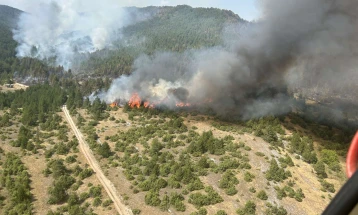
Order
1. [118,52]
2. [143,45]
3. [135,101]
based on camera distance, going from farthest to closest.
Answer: [143,45], [118,52], [135,101]

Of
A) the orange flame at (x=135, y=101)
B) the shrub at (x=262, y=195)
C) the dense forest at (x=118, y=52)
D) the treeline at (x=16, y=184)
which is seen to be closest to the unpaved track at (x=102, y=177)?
the treeline at (x=16, y=184)

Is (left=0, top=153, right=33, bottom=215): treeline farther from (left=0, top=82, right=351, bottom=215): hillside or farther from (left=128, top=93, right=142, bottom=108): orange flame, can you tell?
(left=128, top=93, right=142, bottom=108): orange flame

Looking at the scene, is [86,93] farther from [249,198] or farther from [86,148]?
[249,198]

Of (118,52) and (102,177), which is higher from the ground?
(118,52)

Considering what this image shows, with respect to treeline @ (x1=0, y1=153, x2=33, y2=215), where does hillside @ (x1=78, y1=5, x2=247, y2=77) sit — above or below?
above

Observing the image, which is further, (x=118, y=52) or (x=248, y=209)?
(x=118, y=52)

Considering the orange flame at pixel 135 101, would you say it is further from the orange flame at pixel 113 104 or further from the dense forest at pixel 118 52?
the dense forest at pixel 118 52

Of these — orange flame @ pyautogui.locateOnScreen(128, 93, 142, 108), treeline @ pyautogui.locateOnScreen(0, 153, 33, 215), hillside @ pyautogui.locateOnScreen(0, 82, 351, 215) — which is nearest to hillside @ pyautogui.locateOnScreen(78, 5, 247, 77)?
orange flame @ pyautogui.locateOnScreen(128, 93, 142, 108)

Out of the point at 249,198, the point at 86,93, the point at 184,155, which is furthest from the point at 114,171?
the point at 86,93

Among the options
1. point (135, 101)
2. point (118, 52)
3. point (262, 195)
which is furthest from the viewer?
point (118, 52)

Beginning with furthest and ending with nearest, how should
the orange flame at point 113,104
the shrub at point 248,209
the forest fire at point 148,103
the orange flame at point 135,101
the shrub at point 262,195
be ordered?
the orange flame at point 113,104 < the orange flame at point 135,101 < the forest fire at point 148,103 < the shrub at point 262,195 < the shrub at point 248,209

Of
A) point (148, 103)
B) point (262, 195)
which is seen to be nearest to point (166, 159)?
point (262, 195)

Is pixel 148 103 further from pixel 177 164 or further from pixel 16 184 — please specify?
pixel 16 184

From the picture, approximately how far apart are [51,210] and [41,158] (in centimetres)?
1238
